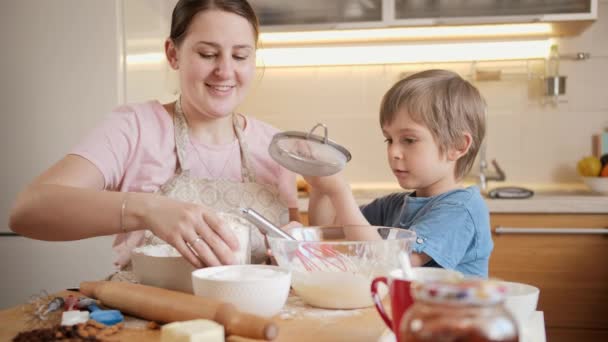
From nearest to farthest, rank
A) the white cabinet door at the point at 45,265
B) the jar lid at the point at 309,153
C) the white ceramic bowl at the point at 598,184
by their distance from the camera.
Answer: the jar lid at the point at 309,153 < the white cabinet door at the point at 45,265 < the white ceramic bowl at the point at 598,184

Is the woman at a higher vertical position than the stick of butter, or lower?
higher

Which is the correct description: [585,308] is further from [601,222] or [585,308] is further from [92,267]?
[92,267]

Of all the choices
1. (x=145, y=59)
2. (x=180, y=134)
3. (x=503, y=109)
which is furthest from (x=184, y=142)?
(x=503, y=109)

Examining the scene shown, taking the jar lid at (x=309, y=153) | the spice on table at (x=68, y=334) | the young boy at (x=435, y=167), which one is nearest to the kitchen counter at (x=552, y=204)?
the young boy at (x=435, y=167)

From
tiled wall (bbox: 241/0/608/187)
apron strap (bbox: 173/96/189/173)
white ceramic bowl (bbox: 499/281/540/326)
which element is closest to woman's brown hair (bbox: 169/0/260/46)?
apron strap (bbox: 173/96/189/173)

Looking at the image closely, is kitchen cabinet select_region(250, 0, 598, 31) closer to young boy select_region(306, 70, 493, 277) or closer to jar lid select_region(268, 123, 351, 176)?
young boy select_region(306, 70, 493, 277)

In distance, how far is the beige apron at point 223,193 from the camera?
130cm

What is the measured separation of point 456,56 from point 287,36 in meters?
0.77

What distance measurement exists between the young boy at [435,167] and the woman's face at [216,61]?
10.8 inches

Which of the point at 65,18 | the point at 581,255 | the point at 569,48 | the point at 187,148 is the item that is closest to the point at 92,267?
the point at 65,18

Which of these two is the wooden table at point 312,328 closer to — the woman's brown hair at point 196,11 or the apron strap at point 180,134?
the apron strap at point 180,134

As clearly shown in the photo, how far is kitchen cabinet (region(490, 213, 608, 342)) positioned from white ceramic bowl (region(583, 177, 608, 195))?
0.71 ft

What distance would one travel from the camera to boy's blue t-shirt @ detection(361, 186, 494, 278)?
124 centimetres

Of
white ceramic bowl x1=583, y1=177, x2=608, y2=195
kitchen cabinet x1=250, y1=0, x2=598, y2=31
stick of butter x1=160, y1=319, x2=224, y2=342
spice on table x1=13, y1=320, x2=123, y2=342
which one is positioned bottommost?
white ceramic bowl x1=583, y1=177, x2=608, y2=195
